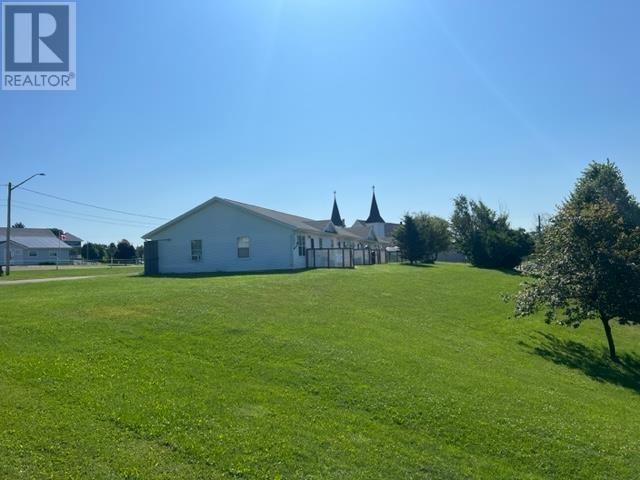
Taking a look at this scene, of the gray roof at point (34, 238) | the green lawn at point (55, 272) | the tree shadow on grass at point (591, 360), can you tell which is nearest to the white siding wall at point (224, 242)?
the green lawn at point (55, 272)

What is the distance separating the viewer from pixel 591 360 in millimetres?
14219

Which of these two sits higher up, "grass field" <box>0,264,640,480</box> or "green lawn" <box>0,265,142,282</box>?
"green lawn" <box>0,265,142,282</box>

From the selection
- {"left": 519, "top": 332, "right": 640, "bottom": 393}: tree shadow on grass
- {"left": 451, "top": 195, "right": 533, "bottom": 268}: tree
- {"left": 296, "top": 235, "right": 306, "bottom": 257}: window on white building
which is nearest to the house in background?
{"left": 296, "top": 235, "right": 306, "bottom": 257}: window on white building

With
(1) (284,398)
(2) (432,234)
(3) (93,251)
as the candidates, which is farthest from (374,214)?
(1) (284,398)

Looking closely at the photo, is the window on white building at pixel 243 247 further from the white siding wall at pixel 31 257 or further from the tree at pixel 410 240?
the white siding wall at pixel 31 257

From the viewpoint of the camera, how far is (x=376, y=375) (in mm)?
8500

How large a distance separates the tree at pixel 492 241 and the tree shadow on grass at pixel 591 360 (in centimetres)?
2933

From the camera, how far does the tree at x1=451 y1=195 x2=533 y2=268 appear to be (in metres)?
44.1

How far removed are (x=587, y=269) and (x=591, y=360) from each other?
9.89 ft

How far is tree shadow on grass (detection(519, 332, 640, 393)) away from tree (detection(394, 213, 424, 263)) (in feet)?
97.2

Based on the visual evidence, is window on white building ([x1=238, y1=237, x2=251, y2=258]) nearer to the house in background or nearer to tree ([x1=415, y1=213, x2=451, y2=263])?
tree ([x1=415, y1=213, x2=451, y2=263])

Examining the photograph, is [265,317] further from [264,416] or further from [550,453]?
[550,453]

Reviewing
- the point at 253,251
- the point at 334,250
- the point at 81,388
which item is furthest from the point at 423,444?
the point at 334,250

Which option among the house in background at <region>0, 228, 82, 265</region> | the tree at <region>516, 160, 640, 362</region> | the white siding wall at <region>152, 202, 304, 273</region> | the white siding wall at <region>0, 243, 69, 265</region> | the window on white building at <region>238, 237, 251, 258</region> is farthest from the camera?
the house in background at <region>0, 228, 82, 265</region>
